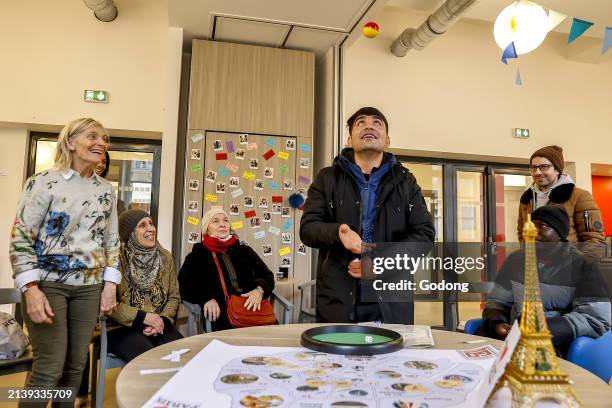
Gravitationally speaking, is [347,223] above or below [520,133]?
below

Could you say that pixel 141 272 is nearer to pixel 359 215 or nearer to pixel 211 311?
pixel 211 311

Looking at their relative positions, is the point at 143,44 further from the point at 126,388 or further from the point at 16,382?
the point at 126,388

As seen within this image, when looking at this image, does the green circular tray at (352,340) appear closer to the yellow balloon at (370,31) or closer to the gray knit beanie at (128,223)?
the gray knit beanie at (128,223)

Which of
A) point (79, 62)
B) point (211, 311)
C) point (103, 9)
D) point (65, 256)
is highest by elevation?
point (103, 9)

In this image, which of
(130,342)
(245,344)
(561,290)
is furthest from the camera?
(130,342)

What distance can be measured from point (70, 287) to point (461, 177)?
4.89 m

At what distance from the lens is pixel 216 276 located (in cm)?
272

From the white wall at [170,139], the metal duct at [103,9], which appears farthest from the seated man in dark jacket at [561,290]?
the metal duct at [103,9]

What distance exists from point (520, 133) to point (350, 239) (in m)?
4.66

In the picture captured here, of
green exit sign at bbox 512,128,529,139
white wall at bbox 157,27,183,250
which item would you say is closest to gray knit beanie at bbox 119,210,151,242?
white wall at bbox 157,27,183,250

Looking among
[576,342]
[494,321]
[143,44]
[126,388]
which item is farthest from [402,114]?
[126,388]

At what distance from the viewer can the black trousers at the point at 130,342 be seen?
7.11ft

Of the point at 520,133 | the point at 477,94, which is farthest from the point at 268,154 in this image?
the point at 520,133

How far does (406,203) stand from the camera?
74.0 inches
